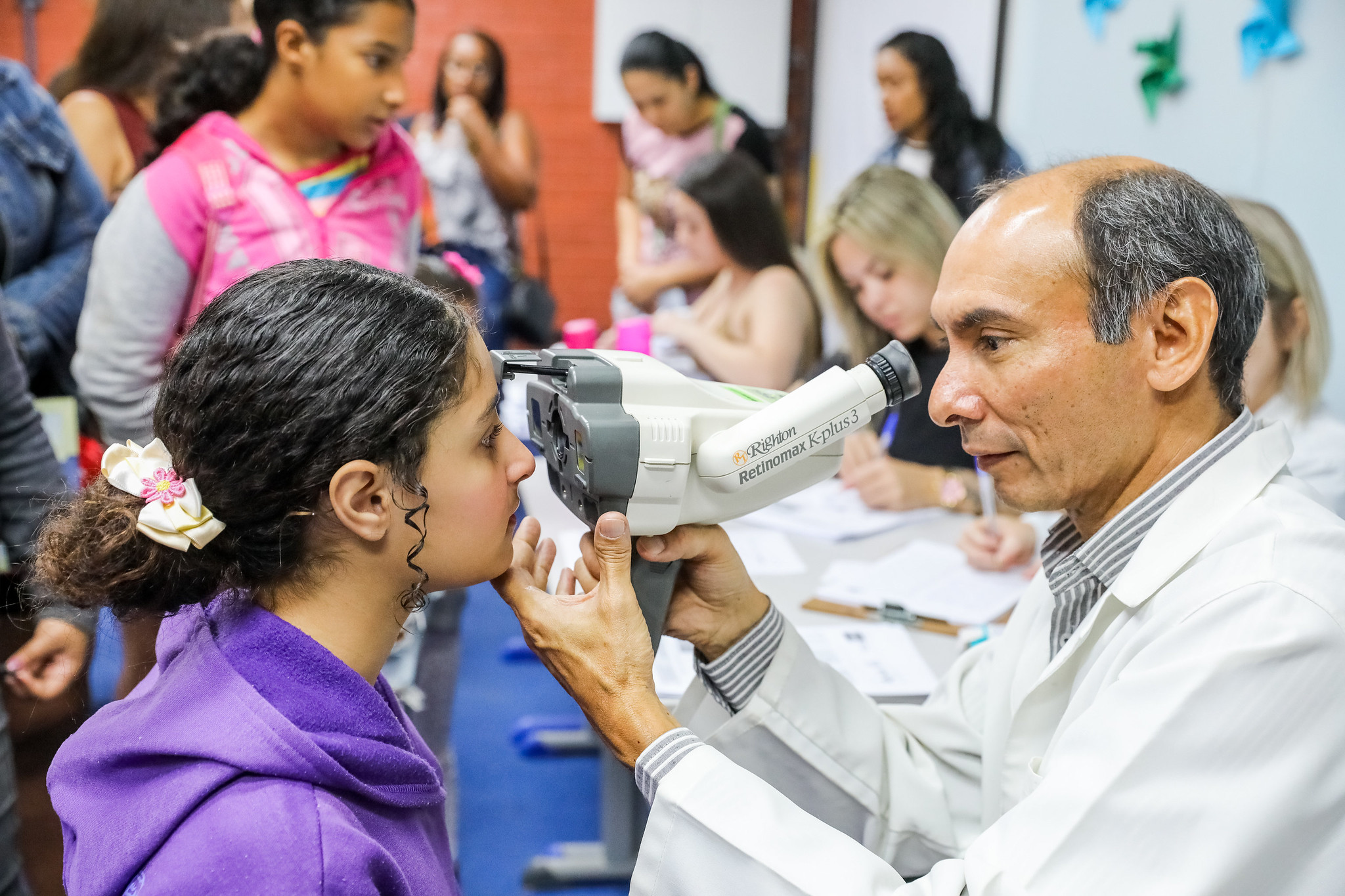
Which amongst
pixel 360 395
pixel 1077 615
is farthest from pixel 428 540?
pixel 1077 615

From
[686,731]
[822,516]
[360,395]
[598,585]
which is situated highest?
[360,395]

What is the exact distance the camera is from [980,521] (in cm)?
218

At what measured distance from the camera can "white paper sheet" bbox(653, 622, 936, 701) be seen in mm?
1646

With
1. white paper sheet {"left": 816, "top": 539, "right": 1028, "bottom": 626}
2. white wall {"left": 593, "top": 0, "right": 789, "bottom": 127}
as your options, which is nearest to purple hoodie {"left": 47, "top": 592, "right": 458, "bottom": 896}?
white paper sheet {"left": 816, "top": 539, "right": 1028, "bottom": 626}

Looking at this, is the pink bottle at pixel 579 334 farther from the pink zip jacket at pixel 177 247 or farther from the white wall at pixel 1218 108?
the white wall at pixel 1218 108

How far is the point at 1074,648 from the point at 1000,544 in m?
0.96

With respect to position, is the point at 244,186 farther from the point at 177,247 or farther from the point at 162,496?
the point at 162,496

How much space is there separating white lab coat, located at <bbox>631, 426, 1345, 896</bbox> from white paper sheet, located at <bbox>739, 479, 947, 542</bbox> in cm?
106

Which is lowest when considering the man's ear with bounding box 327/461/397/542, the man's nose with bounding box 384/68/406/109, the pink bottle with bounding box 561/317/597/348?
the pink bottle with bounding box 561/317/597/348

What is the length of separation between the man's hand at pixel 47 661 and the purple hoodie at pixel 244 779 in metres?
0.49

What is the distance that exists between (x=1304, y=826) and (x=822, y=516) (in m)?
1.52

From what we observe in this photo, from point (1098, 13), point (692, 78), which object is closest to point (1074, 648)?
point (1098, 13)

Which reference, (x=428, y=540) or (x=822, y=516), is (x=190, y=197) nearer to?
(x=428, y=540)

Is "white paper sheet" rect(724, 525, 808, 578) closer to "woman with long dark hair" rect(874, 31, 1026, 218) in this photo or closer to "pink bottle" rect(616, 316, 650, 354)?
"pink bottle" rect(616, 316, 650, 354)
